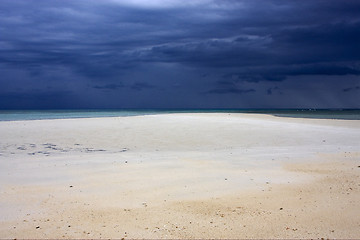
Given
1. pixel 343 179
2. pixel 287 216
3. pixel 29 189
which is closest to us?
pixel 287 216

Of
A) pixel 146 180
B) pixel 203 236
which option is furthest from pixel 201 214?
pixel 146 180

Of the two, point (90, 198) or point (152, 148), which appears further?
point (152, 148)

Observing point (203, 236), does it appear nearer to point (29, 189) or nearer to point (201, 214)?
point (201, 214)

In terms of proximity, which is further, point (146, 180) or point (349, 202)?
point (146, 180)

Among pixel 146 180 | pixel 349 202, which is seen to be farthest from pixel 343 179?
pixel 146 180

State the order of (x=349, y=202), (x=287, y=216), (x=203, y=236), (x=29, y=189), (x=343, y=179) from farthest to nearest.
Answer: (x=343, y=179) → (x=29, y=189) → (x=349, y=202) → (x=287, y=216) → (x=203, y=236)

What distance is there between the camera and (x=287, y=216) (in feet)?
16.4

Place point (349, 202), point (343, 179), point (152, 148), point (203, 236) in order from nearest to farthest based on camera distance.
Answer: point (203, 236) < point (349, 202) < point (343, 179) < point (152, 148)

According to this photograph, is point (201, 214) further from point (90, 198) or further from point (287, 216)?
point (90, 198)

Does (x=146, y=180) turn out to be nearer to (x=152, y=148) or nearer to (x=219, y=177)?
(x=219, y=177)

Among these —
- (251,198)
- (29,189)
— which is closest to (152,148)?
(29,189)

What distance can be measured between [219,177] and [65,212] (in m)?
3.64

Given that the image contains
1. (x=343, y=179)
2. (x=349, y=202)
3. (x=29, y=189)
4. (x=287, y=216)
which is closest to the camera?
(x=287, y=216)

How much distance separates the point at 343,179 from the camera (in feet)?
23.9
